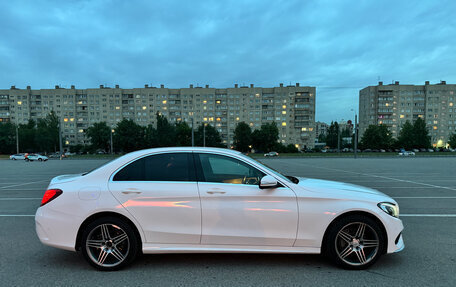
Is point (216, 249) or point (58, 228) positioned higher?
point (58, 228)

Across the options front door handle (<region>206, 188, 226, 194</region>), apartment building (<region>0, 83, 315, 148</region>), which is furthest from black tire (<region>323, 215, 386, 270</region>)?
apartment building (<region>0, 83, 315, 148</region>)

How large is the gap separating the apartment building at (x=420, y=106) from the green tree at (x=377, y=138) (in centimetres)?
2583

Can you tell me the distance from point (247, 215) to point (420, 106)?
13100 cm

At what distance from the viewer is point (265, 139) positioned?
7462 centimetres

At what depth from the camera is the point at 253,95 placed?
96.9 metres

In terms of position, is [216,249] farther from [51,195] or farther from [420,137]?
[420,137]

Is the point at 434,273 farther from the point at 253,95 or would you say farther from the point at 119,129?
the point at 253,95

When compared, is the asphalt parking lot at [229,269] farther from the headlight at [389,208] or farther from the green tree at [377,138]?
the green tree at [377,138]

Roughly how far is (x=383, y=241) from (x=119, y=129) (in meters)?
72.8

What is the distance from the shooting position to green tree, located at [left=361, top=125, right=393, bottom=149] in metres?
81.2

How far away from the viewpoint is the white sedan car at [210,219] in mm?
2934

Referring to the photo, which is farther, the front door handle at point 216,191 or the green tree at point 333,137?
the green tree at point 333,137

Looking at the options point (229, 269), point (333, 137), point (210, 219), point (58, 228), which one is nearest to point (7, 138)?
point (58, 228)

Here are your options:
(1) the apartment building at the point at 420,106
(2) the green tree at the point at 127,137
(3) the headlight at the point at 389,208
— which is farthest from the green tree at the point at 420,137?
(3) the headlight at the point at 389,208
